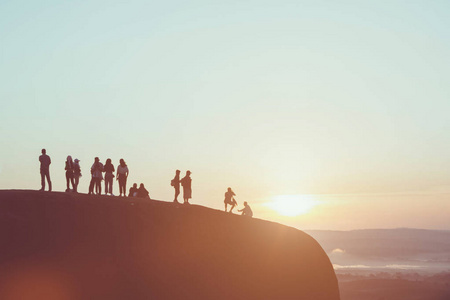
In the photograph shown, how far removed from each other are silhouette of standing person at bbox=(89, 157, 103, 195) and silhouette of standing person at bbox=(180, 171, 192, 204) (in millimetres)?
4600

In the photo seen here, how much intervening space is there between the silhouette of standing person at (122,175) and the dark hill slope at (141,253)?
4.22 feet

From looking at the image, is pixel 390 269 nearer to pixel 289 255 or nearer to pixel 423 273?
pixel 423 273

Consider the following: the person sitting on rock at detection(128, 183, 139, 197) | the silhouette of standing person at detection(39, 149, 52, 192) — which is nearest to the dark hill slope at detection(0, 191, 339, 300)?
the silhouette of standing person at detection(39, 149, 52, 192)

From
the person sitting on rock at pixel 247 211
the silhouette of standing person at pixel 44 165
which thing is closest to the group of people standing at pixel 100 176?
the silhouette of standing person at pixel 44 165

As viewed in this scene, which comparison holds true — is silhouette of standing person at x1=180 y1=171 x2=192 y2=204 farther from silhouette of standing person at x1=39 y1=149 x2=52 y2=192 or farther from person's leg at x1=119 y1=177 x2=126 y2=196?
silhouette of standing person at x1=39 y1=149 x2=52 y2=192

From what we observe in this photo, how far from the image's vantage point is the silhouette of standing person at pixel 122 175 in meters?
37.5

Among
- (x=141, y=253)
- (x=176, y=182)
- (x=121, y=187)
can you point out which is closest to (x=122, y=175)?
(x=121, y=187)

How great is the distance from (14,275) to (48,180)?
788 centimetres

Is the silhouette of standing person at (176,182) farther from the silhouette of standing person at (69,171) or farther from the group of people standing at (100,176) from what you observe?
the silhouette of standing person at (69,171)

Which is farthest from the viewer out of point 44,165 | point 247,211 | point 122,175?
point 247,211

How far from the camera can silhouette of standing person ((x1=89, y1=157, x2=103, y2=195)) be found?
36.8 m

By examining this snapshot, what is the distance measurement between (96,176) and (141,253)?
19.3ft

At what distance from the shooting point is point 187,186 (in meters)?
39.5

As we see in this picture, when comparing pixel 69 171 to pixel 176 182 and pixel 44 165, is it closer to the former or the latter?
pixel 44 165
